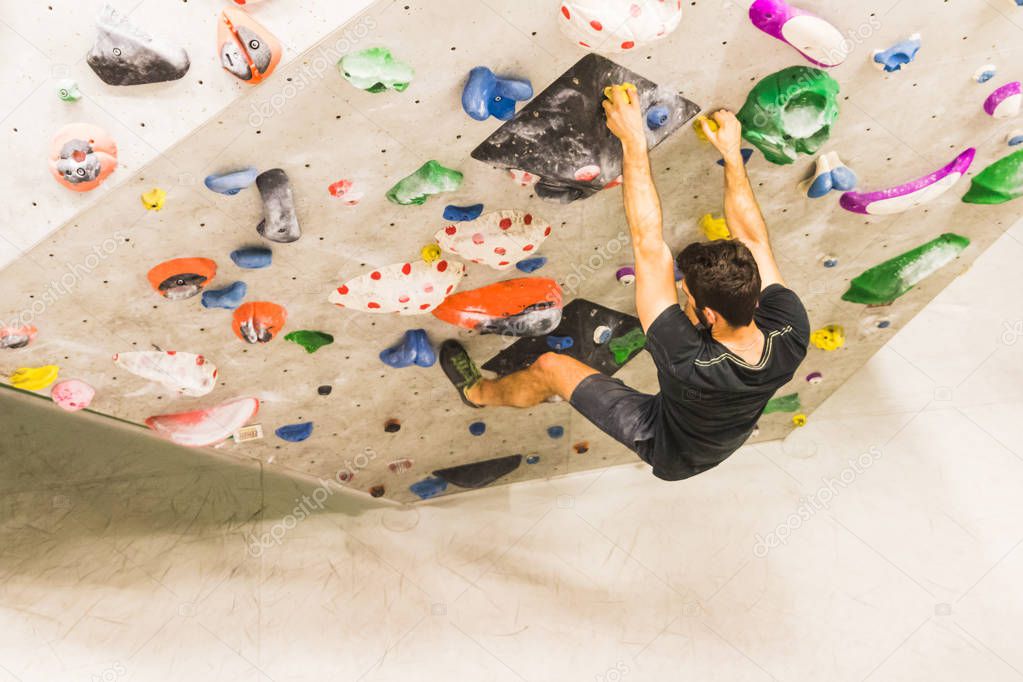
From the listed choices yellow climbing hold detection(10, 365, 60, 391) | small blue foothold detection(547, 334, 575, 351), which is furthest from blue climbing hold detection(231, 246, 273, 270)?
small blue foothold detection(547, 334, 575, 351)

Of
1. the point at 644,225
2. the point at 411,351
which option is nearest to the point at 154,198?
the point at 411,351

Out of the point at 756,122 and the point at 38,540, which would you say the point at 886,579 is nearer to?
the point at 756,122

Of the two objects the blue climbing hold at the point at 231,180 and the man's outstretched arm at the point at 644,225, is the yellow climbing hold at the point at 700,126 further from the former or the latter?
the blue climbing hold at the point at 231,180

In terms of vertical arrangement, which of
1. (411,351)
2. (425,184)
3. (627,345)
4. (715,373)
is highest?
(425,184)

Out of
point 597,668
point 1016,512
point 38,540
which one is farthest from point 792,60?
point 38,540

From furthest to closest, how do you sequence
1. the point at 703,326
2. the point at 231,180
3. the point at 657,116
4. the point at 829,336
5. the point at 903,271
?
the point at 829,336 → the point at 903,271 → the point at 703,326 → the point at 657,116 → the point at 231,180

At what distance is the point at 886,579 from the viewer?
4125 millimetres

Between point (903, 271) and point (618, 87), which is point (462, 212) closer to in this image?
point (618, 87)

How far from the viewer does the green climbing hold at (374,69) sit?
218 centimetres

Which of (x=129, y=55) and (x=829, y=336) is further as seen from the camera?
(x=829, y=336)

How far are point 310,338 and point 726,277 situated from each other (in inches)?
50.1

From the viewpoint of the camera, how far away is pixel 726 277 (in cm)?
251

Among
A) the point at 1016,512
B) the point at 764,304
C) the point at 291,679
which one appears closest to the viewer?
the point at 764,304

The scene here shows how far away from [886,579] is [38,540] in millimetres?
3250
